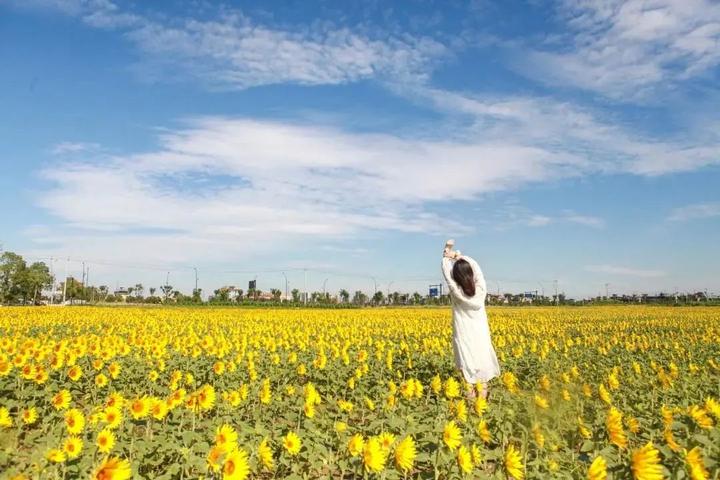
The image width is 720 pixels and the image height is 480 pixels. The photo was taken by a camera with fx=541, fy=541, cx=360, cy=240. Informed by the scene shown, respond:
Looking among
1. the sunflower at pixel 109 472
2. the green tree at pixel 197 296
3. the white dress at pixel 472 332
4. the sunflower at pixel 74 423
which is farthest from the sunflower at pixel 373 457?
the green tree at pixel 197 296

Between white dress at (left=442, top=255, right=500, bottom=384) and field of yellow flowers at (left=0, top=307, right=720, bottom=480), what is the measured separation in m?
0.33

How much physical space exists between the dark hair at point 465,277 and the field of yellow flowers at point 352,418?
1362 millimetres

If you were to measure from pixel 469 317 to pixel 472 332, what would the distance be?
219mm

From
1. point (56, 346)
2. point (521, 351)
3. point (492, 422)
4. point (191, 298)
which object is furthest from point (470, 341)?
point (191, 298)

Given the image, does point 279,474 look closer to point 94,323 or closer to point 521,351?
point 521,351

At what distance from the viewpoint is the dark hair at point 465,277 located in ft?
25.4

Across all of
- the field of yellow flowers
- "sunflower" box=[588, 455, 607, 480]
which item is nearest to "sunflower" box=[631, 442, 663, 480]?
the field of yellow flowers

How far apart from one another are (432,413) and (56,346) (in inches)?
215

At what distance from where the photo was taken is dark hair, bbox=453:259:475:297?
774cm

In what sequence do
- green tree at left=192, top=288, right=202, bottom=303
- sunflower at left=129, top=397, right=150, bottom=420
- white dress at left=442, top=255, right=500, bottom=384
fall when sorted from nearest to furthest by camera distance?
sunflower at left=129, top=397, right=150, bottom=420, white dress at left=442, top=255, right=500, bottom=384, green tree at left=192, top=288, right=202, bottom=303

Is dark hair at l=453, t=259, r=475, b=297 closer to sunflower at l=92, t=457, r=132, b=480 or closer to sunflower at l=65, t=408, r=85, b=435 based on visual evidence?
sunflower at l=65, t=408, r=85, b=435

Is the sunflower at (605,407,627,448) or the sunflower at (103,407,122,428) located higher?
the sunflower at (605,407,627,448)

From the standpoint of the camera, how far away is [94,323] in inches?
782

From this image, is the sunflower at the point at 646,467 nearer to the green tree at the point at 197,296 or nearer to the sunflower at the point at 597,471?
the sunflower at the point at 597,471
